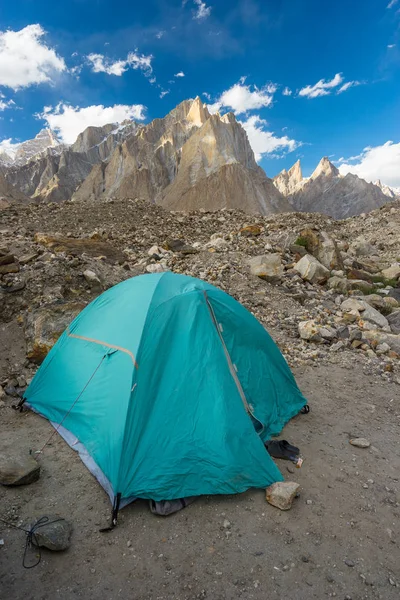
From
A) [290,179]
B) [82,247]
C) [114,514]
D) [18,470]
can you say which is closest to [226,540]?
[114,514]

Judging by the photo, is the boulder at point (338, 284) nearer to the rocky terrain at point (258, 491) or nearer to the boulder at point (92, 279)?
the rocky terrain at point (258, 491)

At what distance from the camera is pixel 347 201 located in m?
107

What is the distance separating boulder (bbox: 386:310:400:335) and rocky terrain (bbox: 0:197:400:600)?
50 mm

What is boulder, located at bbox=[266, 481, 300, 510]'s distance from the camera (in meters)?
3.40

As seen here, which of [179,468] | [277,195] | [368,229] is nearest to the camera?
[179,468]

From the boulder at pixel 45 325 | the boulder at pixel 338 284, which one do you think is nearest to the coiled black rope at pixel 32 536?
the boulder at pixel 45 325

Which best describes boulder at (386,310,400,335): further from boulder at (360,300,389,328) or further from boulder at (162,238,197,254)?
boulder at (162,238,197,254)

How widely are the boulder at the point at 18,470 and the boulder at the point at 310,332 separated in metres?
5.78

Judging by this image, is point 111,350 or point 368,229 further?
point 368,229

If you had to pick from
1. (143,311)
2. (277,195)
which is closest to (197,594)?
(143,311)

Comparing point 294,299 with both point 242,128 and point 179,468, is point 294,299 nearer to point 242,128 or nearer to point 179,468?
point 179,468

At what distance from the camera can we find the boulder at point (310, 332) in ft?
24.8

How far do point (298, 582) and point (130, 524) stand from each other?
158 centimetres

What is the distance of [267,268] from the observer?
Answer: 10.7 metres
